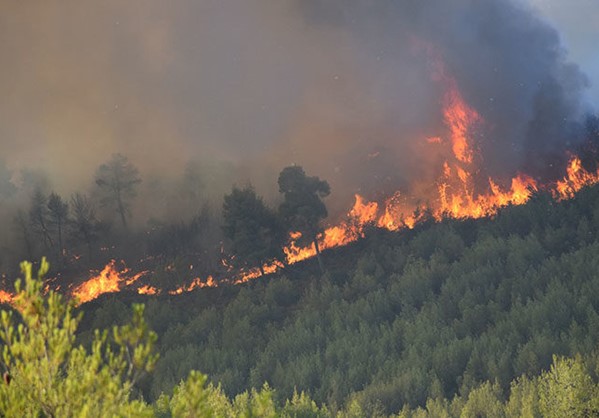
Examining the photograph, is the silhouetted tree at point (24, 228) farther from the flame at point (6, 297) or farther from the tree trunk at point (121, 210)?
the tree trunk at point (121, 210)

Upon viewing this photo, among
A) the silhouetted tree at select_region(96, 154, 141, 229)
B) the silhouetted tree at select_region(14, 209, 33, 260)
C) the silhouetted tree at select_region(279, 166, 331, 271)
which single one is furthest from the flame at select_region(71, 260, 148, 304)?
the silhouetted tree at select_region(279, 166, 331, 271)

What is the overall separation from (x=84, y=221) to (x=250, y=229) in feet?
94.4

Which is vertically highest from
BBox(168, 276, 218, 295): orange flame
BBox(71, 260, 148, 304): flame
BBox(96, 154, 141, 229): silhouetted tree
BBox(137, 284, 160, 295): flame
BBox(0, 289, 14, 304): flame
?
BBox(96, 154, 141, 229): silhouetted tree

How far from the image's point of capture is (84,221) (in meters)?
112

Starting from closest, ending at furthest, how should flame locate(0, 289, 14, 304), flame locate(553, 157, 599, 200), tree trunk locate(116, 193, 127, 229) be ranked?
flame locate(553, 157, 599, 200) → flame locate(0, 289, 14, 304) → tree trunk locate(116, 193, 127, 229)

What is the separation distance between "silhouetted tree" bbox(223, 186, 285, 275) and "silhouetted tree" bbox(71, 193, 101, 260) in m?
24.0

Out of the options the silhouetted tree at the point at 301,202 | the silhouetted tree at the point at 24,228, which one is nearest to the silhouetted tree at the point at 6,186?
the silhouetted tree at the point at 24,228

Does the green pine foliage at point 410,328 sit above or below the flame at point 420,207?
below

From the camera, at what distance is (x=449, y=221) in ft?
333

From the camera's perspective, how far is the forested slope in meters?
61.8

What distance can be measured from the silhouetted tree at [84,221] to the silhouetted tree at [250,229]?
78.7 feet

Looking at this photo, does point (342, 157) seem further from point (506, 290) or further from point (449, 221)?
point (506, 290)

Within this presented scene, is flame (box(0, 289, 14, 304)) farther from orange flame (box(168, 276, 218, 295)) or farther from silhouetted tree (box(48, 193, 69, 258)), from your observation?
orange flame (box(168, 276, 218, 295))

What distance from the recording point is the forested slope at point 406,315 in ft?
203
